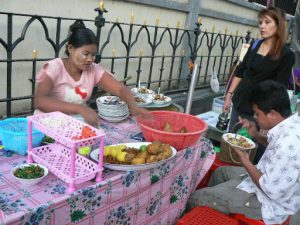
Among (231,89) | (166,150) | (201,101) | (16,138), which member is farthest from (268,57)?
(201,101)

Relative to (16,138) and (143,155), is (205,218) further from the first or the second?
(16,138)

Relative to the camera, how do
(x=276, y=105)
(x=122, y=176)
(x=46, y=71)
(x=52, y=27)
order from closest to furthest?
(x=122, y=176) → (x=276, y=105) → (x=46, y=71) → (x=52, y=27)

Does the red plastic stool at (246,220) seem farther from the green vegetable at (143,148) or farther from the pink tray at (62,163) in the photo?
the pink tray at (62,163)

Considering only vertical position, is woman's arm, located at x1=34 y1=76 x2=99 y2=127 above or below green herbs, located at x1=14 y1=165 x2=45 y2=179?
above

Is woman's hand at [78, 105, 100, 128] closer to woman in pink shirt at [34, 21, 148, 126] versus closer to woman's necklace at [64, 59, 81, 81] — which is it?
woman in pink shirt at [34, 21, 148, 126]

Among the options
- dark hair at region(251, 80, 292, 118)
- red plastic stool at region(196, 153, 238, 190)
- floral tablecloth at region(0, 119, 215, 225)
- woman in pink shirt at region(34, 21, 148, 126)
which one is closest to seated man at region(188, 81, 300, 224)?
dark hair at region(251, 80, 292, 118)

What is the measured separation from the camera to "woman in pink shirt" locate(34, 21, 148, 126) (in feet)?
A: 6.69

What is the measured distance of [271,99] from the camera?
1.97m

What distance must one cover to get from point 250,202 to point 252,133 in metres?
0.53

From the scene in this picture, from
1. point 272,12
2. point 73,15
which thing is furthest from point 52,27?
point 272,12

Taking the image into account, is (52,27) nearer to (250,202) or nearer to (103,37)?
(103,37)

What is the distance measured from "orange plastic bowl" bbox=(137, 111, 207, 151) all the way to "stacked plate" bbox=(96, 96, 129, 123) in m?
0.29

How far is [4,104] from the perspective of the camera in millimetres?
3238

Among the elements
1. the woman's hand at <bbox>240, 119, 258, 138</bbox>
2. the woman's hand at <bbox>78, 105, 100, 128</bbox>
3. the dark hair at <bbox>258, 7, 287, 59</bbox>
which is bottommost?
the woman's hand at <bbox>240, 119, 258, 138</bbox>
